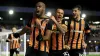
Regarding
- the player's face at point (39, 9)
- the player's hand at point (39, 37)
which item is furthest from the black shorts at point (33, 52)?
the player's face at point (39, 9)

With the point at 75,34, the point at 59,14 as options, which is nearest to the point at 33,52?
the point at 59,14

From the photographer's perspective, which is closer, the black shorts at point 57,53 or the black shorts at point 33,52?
the black shorts at point 33,52

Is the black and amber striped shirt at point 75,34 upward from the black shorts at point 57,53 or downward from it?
upward

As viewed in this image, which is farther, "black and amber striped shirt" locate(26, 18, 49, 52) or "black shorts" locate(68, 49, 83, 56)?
"black shorts" locate(68, 49, 83, 56)

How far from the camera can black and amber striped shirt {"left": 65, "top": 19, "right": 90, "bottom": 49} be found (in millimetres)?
8680

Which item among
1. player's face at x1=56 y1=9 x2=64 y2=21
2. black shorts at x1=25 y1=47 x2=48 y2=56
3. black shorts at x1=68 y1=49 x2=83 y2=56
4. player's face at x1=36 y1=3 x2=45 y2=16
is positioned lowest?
black shorts at x1=68 y1=49 x2=83 y2=56

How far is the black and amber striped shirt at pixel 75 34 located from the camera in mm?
8680

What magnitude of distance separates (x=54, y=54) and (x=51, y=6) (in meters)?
27.0

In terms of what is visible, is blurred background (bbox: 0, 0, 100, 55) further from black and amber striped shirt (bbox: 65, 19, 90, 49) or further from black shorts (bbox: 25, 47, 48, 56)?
black shorts (bbox: 25, 47, 48, 56)

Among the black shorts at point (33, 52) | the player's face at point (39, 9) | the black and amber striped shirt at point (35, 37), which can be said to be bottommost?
the black shorts at point (33, 52)

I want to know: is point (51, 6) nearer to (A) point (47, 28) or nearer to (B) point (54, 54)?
(B) point (54, 54)

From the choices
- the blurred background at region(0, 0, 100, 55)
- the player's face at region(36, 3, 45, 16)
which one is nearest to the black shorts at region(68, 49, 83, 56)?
the player's face at region(36, 3, 45, 16)

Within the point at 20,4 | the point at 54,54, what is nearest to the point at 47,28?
the point at 54,54

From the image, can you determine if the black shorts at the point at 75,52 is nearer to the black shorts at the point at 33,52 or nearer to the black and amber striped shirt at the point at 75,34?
the black and amber striped shirt at the point at 75,34
